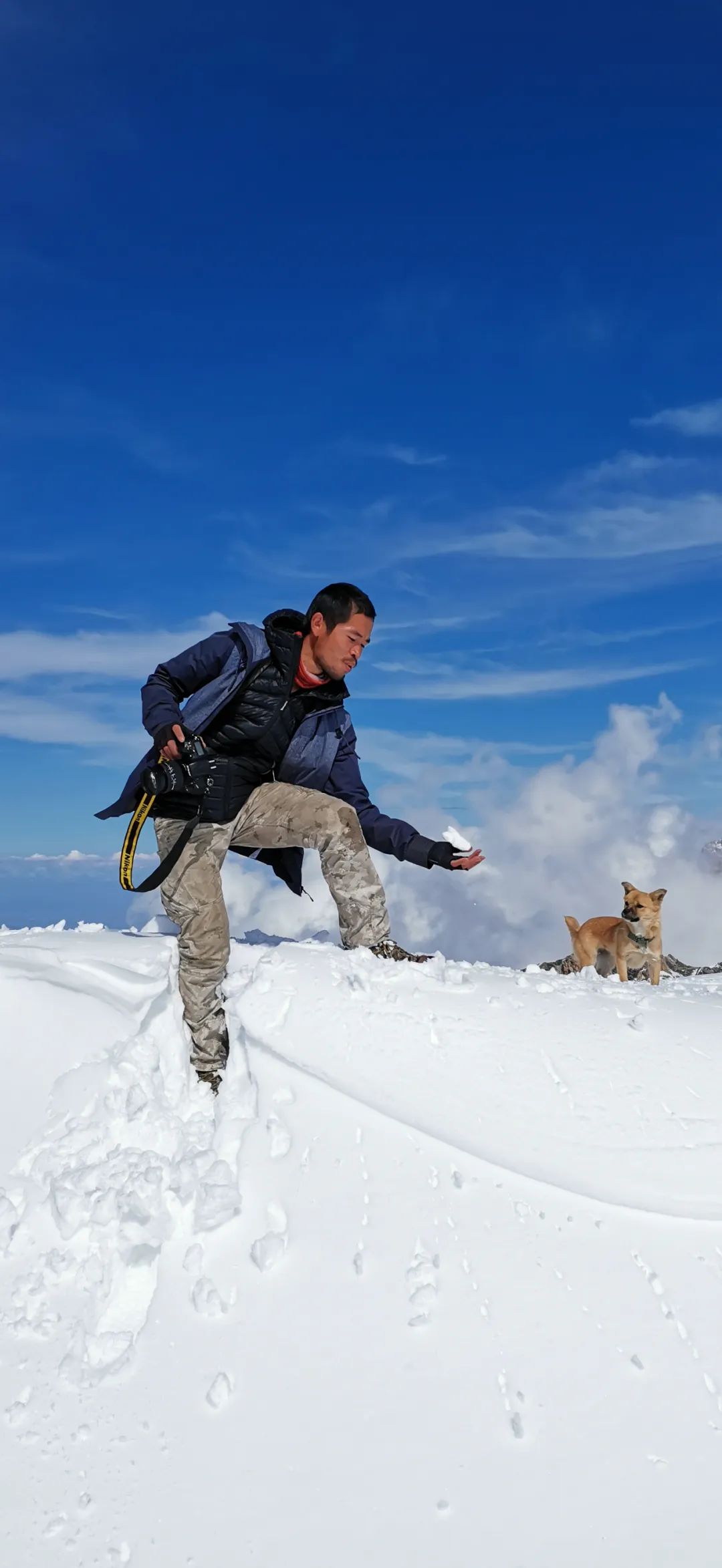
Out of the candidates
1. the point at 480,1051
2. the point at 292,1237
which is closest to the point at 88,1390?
the point at 292,1237

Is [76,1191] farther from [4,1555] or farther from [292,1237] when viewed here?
[4,1555]

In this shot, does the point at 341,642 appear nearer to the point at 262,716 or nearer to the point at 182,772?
the point at 262,716

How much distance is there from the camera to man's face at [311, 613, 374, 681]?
4.30 meters

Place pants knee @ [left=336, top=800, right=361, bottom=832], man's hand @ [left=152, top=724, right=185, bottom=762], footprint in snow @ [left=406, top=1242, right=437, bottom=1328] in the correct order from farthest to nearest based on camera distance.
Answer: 1. pants knee @ [left=336, top=800, right=361, bottom=832]
2. man's hand @ [left=152, top=724, right=185, bottom=762]
3. footprint in snow @ [left=406, top=1242, right=437, bottom=1328]

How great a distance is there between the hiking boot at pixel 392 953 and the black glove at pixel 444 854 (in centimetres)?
44

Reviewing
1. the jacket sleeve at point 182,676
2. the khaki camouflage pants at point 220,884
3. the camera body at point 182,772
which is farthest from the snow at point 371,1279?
the jacket sleeve at point 182,676

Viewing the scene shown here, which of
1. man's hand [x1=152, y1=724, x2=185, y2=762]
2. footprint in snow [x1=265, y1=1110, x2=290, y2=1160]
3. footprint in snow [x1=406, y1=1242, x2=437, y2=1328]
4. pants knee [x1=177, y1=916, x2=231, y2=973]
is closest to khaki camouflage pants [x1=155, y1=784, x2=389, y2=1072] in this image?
pants knee [x1=177, y1=916, x2=231, y2=973]

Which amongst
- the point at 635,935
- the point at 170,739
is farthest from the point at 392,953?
the point at 635,935

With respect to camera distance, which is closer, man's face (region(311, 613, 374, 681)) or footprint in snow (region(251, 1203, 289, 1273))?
footprint in snow (region(251, 1203, 289, 1273))

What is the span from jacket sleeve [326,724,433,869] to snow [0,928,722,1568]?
60cm

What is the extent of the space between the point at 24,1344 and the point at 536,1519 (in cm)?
190

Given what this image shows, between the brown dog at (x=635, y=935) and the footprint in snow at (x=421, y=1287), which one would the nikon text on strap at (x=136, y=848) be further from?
the brown dog at (x=635, y=935)

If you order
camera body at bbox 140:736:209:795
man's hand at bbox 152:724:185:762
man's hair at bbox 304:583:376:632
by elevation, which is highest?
man's hair at bbox 304:583:376:632

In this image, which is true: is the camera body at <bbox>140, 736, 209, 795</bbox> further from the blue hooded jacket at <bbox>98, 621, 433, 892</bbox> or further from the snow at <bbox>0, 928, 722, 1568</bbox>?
the snow at <bbox>0, 928, 722, 1568</bbox>
